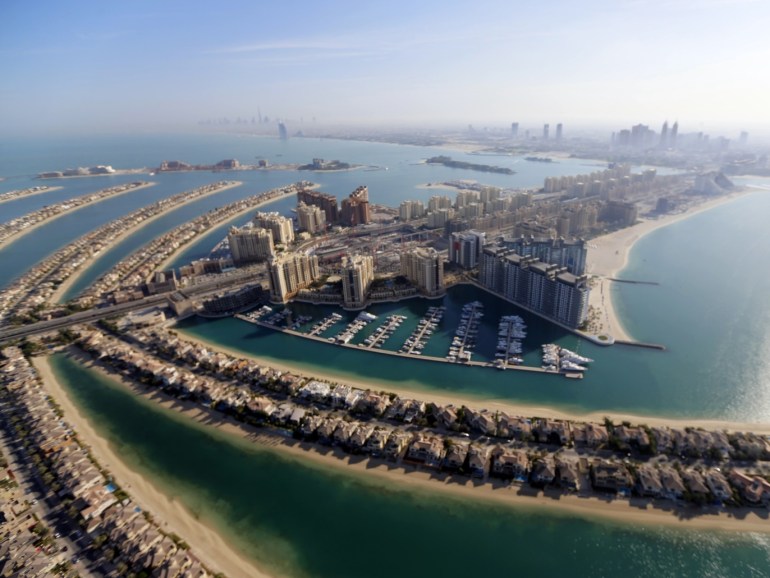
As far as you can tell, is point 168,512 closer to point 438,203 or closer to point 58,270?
point 58,270

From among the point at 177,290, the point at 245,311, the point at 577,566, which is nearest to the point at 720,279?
the point at 577,566

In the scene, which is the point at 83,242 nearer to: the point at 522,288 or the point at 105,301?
the point at 105,301

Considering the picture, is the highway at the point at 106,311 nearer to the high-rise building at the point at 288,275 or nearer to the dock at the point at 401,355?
the high-rise building at the point at 288,275

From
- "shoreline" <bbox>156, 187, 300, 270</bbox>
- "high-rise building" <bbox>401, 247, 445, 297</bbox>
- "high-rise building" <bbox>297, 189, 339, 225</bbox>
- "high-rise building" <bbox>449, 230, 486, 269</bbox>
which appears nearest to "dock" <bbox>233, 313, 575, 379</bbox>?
"high-rise building" <bbox>401, 247, 445, 297</bbox>

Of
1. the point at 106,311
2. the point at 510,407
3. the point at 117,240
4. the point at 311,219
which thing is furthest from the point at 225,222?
the point at 510,407

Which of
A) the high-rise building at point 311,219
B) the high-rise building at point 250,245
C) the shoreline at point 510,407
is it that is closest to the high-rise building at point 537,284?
the shoreline at point 510,407

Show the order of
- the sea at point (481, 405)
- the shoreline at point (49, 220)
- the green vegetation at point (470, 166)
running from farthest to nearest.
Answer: the green vegetation at point (470, 166) → the shoreline at point (49, 220) → the sea at point (481, 405)

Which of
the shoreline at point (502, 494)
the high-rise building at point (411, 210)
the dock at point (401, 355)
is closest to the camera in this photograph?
the shoreline at point (502, 494)
